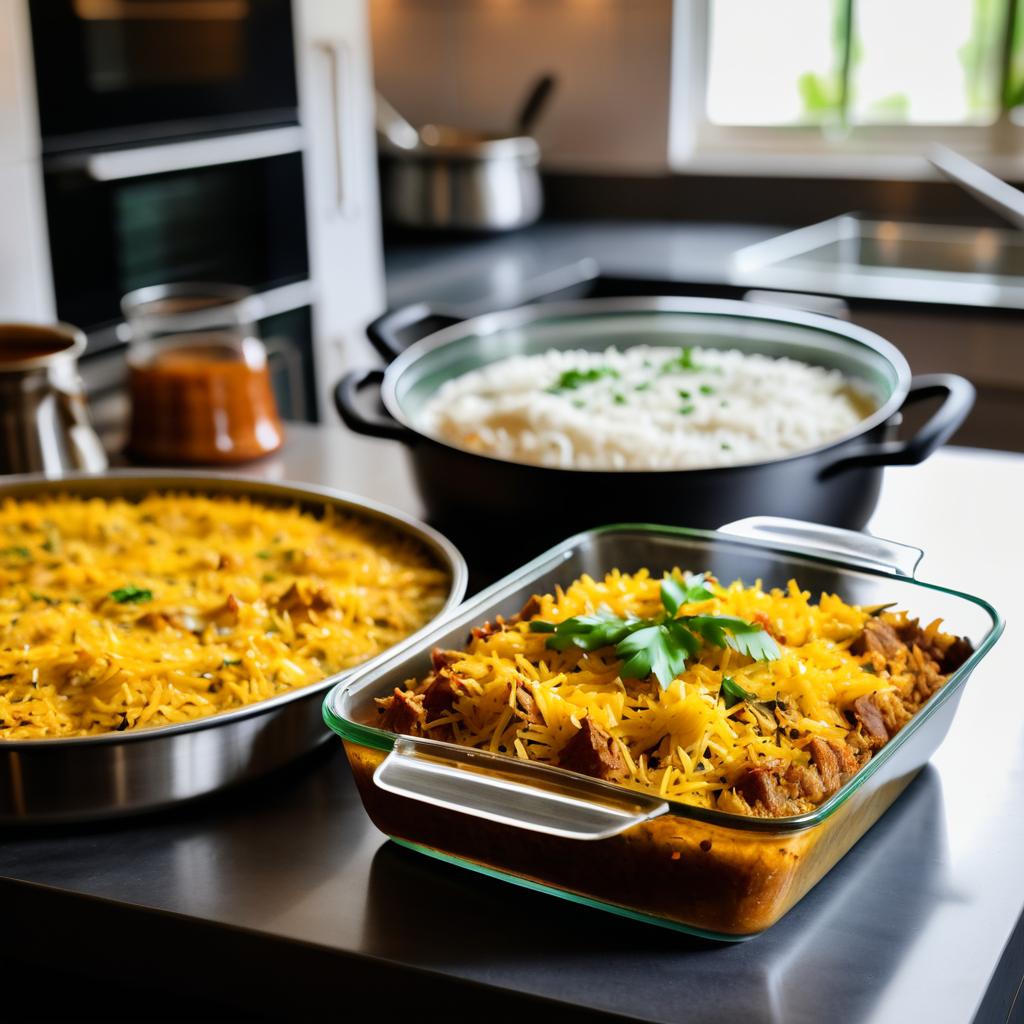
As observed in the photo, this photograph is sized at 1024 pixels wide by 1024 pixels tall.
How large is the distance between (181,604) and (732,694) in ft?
1.49

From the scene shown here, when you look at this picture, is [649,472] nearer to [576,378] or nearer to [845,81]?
[576,378]

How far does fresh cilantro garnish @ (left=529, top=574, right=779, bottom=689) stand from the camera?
31.5 inches

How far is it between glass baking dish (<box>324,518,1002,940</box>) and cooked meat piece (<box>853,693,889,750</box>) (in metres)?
→ 0.02

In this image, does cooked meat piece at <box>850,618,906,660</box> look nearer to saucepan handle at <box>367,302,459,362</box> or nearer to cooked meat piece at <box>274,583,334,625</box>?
cooked meat piece at <box>274,583,334,625</box>

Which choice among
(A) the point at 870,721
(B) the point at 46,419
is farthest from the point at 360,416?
(A) the point at 870,721

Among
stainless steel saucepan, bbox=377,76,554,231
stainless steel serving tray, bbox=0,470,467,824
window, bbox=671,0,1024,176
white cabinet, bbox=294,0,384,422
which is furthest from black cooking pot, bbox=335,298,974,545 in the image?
window, bbox=671,0,1024,176

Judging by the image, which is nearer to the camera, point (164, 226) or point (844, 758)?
point (844, 758)

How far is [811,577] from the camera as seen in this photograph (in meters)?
0.97

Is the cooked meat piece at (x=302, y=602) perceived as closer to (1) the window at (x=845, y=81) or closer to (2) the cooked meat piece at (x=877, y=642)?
(2) the cooked meat piece at (x=877, y=642)

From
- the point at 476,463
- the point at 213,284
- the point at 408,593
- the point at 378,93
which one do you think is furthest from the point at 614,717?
the point at 378,93

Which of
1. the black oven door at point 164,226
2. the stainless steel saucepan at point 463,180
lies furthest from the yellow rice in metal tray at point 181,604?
the stainless steel saucepan at point 463,180

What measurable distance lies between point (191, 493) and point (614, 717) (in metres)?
0.67

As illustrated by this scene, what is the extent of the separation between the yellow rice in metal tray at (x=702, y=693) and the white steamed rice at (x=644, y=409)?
348 millimetres

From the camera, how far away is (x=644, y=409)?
1.40 metres
